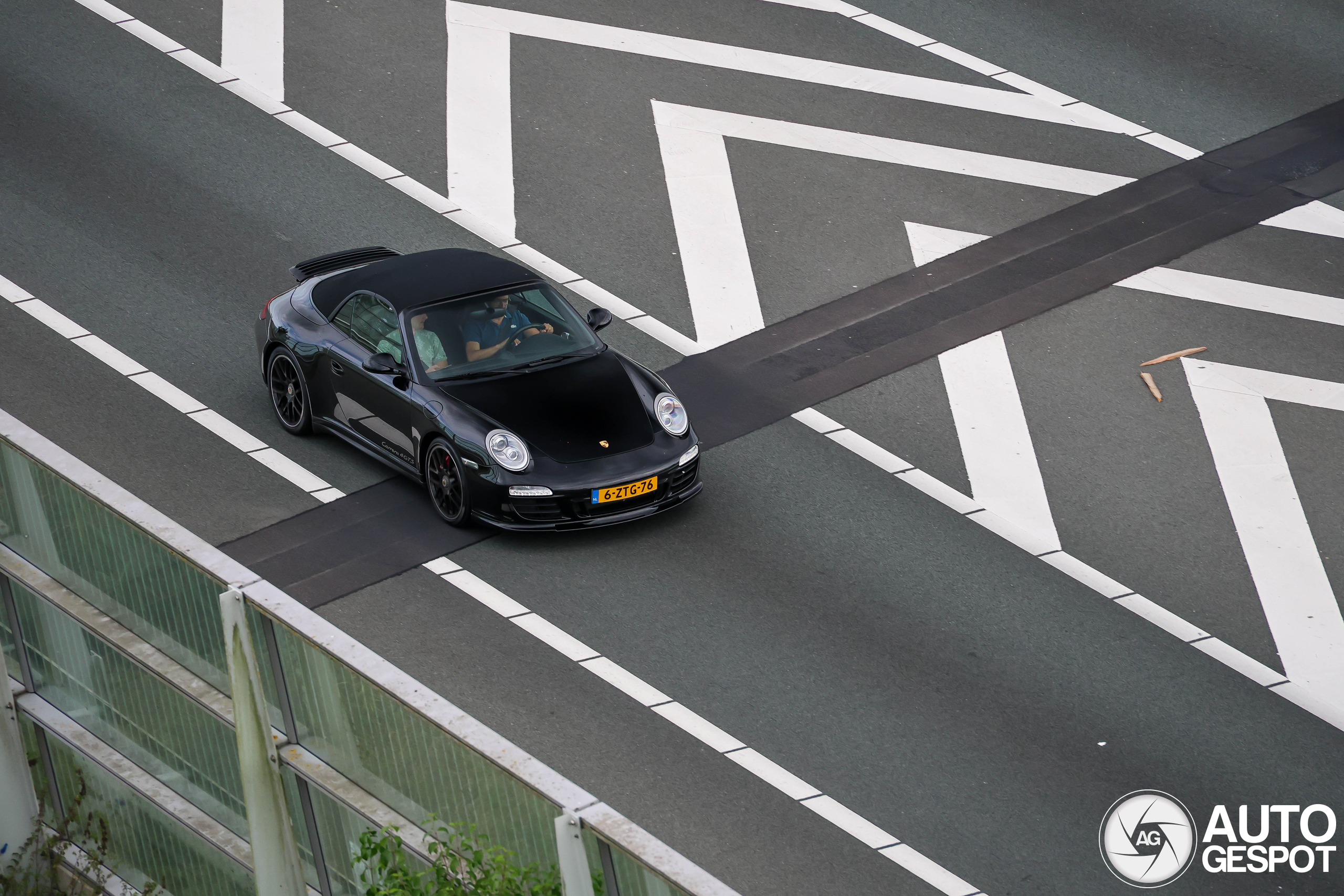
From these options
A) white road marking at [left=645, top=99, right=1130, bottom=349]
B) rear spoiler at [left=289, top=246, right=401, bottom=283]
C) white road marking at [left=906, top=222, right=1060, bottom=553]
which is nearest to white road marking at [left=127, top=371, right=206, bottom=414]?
rear spoiler at [left=289, top=246, right=401, bottom=283]

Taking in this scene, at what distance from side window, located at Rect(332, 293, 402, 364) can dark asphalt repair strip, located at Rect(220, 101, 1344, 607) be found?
0.99 m

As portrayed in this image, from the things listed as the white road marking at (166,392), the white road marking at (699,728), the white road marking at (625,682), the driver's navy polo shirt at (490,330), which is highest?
the driver's navy polo shirt at (490,330)

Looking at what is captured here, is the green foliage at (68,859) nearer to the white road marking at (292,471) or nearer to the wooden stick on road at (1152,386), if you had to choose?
the white road marking at (292,471)

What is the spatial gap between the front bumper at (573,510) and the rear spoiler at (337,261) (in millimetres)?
2974

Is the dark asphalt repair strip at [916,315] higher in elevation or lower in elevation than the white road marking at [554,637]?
higher

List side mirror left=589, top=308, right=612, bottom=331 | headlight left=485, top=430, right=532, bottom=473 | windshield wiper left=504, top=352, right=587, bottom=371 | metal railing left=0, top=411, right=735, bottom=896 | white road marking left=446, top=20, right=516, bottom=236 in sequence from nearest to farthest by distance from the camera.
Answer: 1. metal railing left=0, top=411, right=735, bottom=896
2. headlight left=485, top=430, right=532, bottom=473
3. windshield wiper left=504, top=352, right=587, bottom=371
4. side mirror left=589, top=308, right=612, bottom=331
5. white road marking left=446, top=20, right=516, bottom=236

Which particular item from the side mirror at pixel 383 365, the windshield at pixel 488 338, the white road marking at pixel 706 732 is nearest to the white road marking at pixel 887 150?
the windshield at pixel 488 338

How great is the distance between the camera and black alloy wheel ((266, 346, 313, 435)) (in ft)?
42.4

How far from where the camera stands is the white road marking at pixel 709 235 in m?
14.8

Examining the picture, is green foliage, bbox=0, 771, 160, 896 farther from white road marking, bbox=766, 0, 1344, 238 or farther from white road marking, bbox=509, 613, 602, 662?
white road marking, bbox=766, 0, 1344, 238

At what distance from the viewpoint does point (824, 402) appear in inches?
537

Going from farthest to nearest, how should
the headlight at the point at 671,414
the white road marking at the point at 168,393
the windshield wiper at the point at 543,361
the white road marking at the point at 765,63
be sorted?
the white road marking at the point at 765,63 < the white road marking at the point at 168,393 < the windshield wiper at the point at 543,361 < the headlight at the point at 671,414

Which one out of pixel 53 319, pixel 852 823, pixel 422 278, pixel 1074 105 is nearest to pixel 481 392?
pixel 422 278

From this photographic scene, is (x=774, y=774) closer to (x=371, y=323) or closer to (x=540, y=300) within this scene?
(x=540, y=300)
